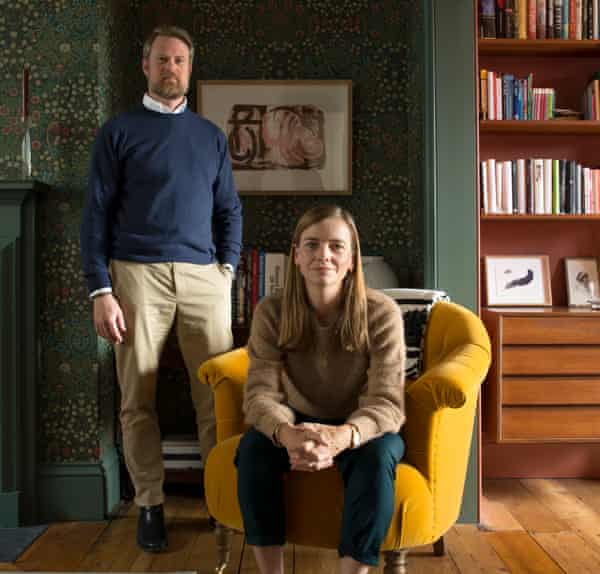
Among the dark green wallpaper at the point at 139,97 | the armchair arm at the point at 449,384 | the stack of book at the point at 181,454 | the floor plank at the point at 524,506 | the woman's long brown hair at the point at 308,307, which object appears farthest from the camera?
the stack of book at the point at 181,454

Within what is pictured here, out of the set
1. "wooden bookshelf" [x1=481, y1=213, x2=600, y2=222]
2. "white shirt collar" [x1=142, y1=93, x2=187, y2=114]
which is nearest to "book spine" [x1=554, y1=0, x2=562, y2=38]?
"wooden bookshelf" [x1=481, y1=213, x2=600, y2=222]

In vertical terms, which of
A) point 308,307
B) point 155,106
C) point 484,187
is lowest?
point 308,307

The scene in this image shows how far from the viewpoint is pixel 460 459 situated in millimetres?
2000

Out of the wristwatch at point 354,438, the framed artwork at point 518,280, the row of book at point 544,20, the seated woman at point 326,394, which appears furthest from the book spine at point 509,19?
the wristwatch at point 354,438

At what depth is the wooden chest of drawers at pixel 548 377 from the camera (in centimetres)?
274

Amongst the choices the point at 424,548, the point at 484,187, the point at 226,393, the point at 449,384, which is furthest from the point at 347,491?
the point at 484,187

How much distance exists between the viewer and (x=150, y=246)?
2.42m

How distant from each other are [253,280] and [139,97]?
3.25 ft

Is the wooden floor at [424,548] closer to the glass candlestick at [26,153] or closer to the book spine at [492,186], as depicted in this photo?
the book spine at [492,186]

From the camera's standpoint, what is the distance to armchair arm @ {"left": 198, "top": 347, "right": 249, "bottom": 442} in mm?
2074

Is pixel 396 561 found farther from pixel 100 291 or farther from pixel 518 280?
pixel 518 280

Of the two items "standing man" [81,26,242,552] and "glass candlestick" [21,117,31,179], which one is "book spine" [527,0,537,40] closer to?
"standing man" [81,26,242,552]

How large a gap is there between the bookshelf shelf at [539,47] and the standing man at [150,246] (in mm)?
1324

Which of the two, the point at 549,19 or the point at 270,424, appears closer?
the point at 270,424
